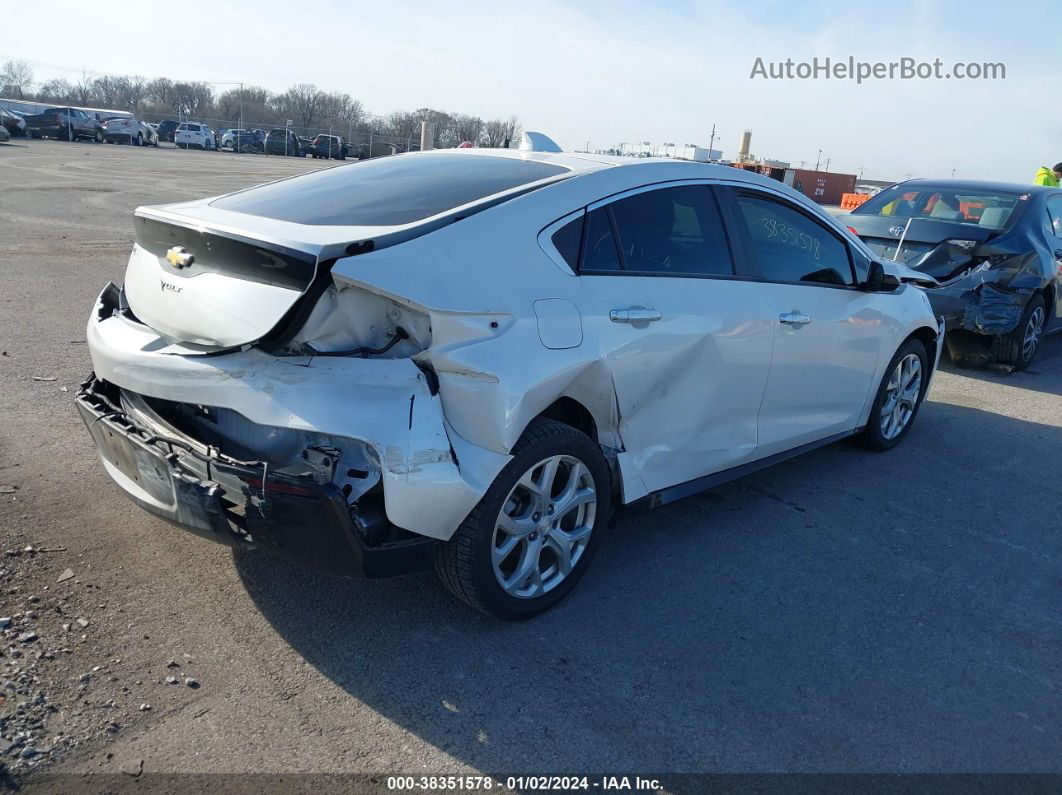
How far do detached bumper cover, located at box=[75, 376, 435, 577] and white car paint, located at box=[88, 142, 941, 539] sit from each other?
0.49 ft

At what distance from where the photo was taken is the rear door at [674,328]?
3.44m

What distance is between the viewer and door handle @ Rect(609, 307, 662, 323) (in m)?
3.38

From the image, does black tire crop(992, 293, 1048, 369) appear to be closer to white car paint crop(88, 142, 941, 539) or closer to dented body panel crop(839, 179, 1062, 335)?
dented body panel crop(839, 179, 1062, 335)

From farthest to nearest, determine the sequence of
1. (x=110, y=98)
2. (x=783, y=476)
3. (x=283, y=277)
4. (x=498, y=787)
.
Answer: (x=110, y=98), (x=783, y=476), (x=283, y=277), (x=498, y=787)

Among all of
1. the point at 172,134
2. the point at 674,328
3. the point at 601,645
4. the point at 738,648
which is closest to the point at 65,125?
the point at 172,134

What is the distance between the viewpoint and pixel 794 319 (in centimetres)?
426

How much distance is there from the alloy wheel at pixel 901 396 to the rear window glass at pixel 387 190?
2.98m

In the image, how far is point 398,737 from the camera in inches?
105

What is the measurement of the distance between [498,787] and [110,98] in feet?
320

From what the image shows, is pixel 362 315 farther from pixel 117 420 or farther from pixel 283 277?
pixel 117 420

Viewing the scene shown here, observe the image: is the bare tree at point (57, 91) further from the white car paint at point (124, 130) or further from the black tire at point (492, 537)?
the black tire at point (492, 537)

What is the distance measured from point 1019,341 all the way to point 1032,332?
32 centimetres

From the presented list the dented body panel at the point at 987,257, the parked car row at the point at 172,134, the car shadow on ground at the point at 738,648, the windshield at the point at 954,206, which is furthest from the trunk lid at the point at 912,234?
the parked car row at the point at 172,134

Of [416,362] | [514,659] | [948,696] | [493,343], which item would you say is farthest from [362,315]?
[948,696]
